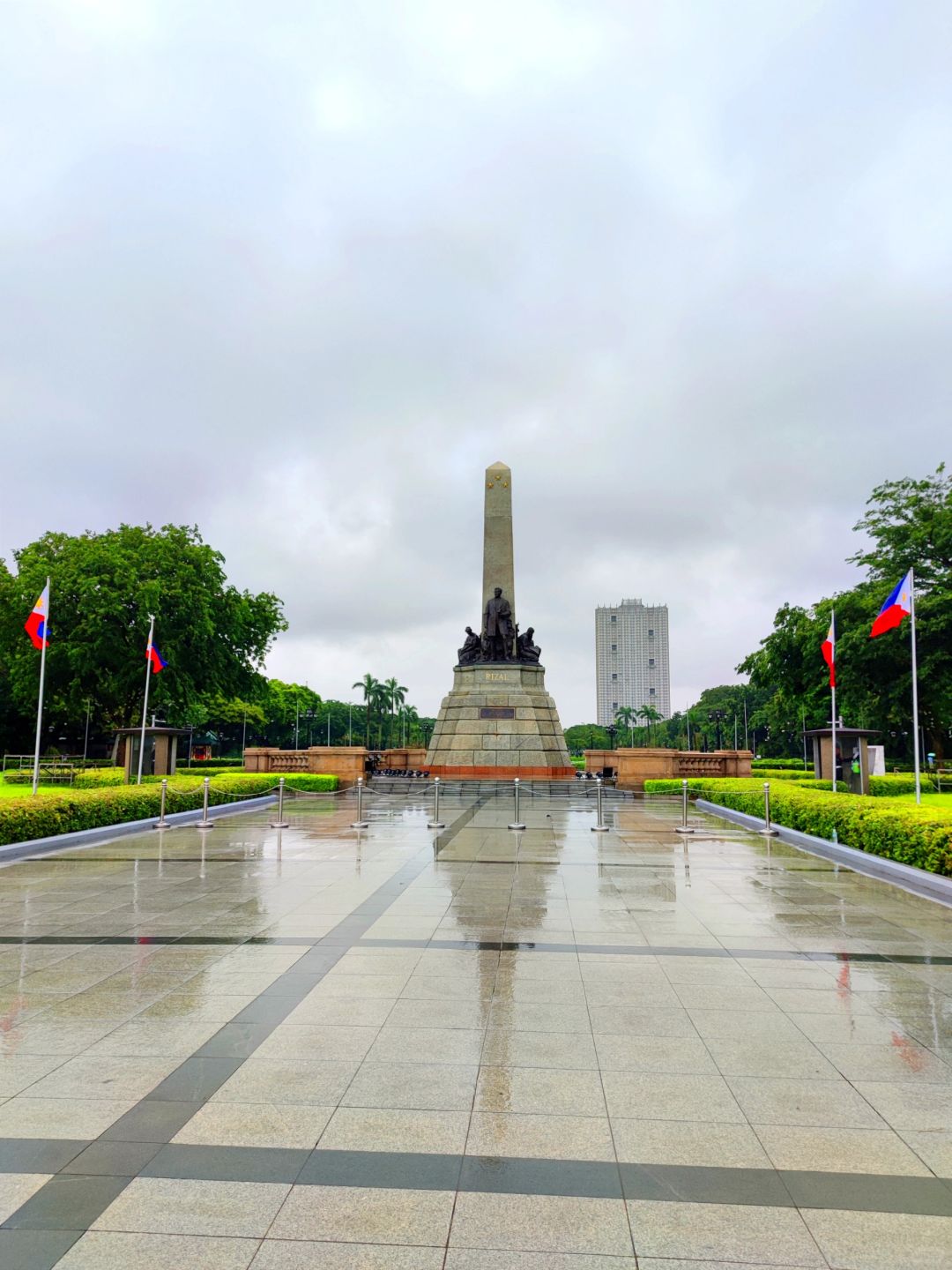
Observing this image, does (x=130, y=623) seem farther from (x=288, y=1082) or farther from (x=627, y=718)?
(x=627, y=718)

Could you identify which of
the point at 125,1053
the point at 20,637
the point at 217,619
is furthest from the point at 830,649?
the point at 20,637

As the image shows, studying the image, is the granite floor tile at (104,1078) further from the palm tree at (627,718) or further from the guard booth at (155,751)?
the palm tree at (627,718)

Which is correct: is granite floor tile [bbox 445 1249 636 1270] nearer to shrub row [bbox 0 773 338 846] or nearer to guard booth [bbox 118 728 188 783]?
shrub row [bbox 0 773 338 846]

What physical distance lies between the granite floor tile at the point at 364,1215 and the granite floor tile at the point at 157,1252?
0.54ft

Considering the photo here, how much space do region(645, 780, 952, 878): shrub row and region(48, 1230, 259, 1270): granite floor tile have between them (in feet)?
32.2

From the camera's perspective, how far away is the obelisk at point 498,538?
3691 centimetres

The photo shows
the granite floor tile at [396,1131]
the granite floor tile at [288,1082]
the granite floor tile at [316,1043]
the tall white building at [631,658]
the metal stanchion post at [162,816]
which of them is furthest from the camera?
the tall white building at [631,658]

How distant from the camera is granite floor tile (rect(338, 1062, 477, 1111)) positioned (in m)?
4.24

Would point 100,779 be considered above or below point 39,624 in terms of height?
below

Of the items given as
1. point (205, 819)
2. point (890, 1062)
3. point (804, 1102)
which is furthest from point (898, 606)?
point (205, 819)

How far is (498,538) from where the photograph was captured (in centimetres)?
3712

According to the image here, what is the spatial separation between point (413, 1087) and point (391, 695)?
287ft

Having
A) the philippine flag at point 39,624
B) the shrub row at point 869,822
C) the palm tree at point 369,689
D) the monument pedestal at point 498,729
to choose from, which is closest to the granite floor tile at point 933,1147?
the shrub row at point 869,822

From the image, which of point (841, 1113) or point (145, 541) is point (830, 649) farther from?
point (145, 541)
